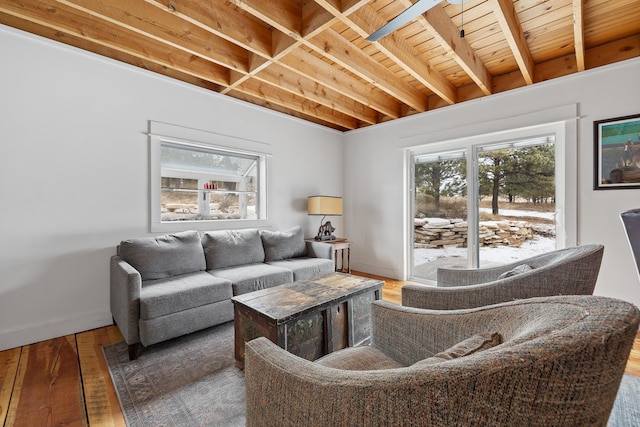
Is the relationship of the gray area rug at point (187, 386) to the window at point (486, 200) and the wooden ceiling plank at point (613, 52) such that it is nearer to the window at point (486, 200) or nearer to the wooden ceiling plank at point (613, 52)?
the window at point (486, 200)

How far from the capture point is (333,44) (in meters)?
2.43

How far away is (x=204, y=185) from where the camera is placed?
335cm

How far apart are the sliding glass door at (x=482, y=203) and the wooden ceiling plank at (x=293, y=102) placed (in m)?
1.22

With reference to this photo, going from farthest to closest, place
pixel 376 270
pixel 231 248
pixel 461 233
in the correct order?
1. pixel 376 270
2. pixel 461 233
3. pixel 231 248

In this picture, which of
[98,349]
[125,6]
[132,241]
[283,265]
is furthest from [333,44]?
[98,349]

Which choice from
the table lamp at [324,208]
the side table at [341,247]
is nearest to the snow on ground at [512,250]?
the side table at [341,247]

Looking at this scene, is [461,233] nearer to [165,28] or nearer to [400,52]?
[400,52]

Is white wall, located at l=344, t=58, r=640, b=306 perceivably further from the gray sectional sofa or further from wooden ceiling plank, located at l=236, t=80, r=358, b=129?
the gray sectional sofa

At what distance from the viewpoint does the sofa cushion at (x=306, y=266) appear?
300 cm

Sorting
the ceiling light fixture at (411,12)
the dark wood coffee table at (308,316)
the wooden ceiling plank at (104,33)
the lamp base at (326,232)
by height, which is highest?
the wooden ceiling plank at (104,33)

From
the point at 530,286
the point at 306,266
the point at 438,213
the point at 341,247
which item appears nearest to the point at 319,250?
the point at 341,247

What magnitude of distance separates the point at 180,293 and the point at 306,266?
1.32 meters

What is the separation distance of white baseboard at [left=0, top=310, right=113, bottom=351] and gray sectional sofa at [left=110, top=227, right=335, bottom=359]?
22cm

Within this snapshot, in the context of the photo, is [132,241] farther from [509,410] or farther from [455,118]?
[455,118]
